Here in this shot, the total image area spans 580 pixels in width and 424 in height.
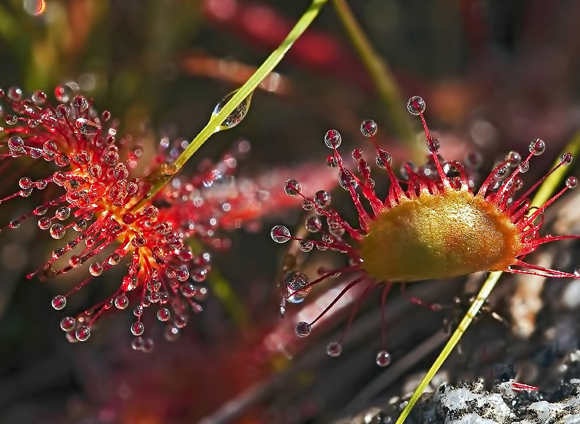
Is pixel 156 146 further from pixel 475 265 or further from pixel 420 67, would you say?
pixel 475 265

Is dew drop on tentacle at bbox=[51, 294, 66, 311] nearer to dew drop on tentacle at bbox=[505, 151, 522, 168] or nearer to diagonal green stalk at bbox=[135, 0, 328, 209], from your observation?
diagonal green stalk at bbox=[135, 0, 328, 209]

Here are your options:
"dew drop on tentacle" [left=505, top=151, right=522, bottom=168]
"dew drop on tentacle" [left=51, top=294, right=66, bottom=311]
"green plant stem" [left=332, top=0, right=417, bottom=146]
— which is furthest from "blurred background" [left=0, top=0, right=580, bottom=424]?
"dew drop on tentacle" [left=51, top=294, right=66, bottom=311]

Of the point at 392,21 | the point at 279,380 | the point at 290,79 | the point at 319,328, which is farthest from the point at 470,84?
the point at 279,380

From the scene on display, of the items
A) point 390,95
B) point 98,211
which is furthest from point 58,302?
point 390,95

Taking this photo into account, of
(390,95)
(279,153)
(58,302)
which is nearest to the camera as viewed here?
(58,302)

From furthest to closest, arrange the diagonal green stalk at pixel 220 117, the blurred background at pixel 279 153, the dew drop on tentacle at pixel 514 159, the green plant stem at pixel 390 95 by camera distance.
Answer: the green plant stem at pixel 390 95
the blurred background at pixel 279 153
the dew drop on tentacle at pixel 514 159
the diagonal green stalk at pixel 220 117

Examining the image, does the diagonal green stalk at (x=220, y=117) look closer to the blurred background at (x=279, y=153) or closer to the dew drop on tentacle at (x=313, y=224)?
the dew drop on tentacle at (x=313, y=224)

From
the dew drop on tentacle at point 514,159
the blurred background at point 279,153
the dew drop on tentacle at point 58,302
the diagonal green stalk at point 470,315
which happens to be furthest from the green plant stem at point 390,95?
the dew drop on tentacle at point 58,302

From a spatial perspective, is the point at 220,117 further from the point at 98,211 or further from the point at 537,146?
the point at 537,146
